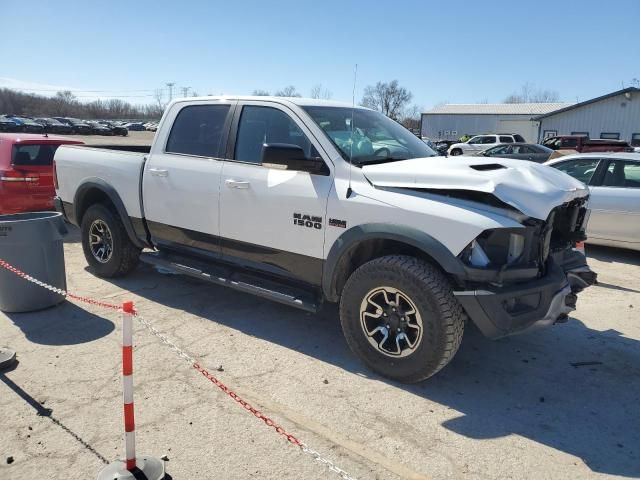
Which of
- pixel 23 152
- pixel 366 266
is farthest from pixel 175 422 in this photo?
pixel 23 152

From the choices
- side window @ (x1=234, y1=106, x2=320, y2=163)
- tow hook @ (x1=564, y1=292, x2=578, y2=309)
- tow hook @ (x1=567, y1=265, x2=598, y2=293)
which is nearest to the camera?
tow hook @ (x1=564, y1=292, x2=578, y2=309)

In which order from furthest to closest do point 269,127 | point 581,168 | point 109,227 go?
1. point 581,168
2. point 109,227
3. point 269,127

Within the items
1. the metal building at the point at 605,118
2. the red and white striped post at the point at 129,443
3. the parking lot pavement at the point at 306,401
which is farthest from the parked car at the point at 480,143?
the red and white striped post at the point at 129,443

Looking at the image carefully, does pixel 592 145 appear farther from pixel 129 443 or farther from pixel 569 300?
pixel 129 443

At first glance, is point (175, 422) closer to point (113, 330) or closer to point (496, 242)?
point (113, 330)

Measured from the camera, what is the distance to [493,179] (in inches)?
134

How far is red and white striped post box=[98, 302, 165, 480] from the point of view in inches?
98.0

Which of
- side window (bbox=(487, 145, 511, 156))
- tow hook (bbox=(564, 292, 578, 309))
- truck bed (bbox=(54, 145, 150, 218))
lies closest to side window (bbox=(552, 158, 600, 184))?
tow hook (bbox=(564, 292, 578, 309))

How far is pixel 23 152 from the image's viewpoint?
8.28 metres

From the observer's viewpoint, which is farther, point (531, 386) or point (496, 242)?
point (531, 386)

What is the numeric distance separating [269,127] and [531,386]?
2.94 m

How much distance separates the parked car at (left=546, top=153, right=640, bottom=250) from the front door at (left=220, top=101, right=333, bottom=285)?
5.22m

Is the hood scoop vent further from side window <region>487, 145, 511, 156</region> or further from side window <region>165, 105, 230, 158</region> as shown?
side window <region>487, 145, 511, 156</region>

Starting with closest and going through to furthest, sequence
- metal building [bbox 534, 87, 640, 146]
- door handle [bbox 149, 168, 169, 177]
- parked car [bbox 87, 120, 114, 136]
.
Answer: door handle [bbox 149, 168, 169, 177]
metal building [bbox 534, 87, 640, 146]
parked car [bbox 87, 120, 114, 136]
